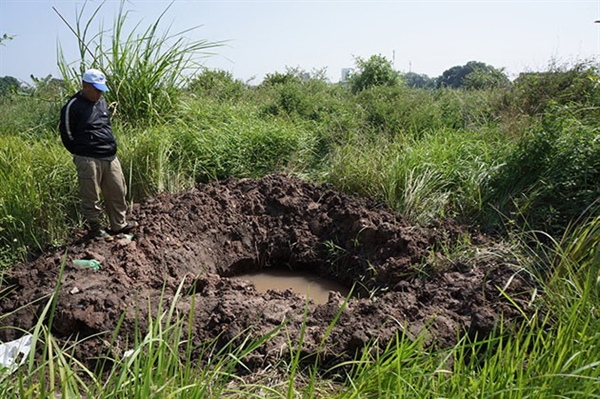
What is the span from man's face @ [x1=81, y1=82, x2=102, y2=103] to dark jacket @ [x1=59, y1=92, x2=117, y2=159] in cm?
3

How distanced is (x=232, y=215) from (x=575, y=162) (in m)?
3.18

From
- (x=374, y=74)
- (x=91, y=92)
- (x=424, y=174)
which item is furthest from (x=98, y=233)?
(x=374, y=74)

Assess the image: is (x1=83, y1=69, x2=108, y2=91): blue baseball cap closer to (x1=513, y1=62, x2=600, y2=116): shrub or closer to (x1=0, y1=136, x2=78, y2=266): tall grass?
(x1=0, y1=136, x2=78, y2=266): tall grass

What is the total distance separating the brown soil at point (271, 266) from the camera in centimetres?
304

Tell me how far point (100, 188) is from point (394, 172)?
280 cm

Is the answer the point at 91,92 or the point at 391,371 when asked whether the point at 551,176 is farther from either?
the point at 91,92

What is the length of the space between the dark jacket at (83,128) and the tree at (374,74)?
9037 mm

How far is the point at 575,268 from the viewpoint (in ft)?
10.1

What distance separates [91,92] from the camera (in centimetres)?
411

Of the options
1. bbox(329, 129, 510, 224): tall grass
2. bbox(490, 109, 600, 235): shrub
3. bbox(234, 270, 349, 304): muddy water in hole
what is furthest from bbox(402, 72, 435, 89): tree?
bbox(234, 270, 349, 304): muddy water in hole

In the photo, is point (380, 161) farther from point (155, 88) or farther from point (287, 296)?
point (155, 88)

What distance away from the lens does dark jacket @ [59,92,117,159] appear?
13.3 feet

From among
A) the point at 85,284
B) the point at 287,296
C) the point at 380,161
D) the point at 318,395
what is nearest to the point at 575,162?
the point at 380,161

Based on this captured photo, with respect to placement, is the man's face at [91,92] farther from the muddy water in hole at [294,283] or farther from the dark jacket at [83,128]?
the muddy water in hole at [294,283]
